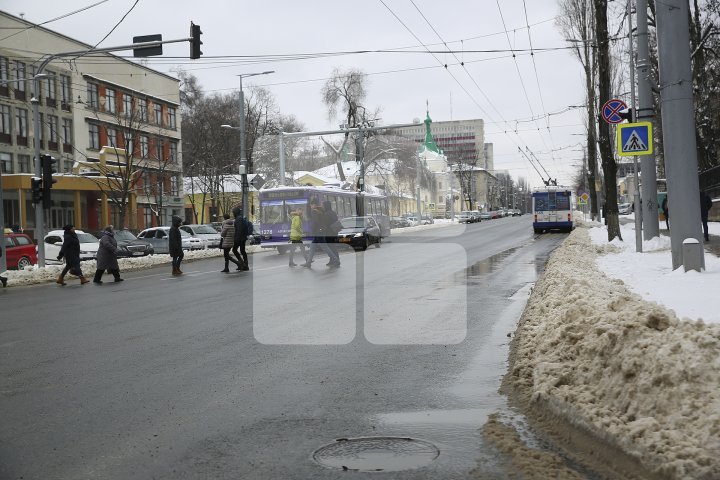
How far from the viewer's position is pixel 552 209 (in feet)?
145

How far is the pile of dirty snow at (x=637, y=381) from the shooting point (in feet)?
12.3

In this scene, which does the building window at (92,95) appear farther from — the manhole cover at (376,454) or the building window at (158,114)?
the manhole cover at (376,454)

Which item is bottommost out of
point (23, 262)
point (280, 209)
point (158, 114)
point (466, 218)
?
point (23, 262)

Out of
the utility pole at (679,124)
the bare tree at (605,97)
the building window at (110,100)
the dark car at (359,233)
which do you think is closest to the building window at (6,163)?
the building window at (110,100)

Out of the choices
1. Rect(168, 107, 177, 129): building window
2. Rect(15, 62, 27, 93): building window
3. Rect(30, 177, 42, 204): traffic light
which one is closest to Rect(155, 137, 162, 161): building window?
Rect(168, 107, 177, 129): building window

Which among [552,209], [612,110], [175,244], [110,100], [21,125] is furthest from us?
[110,100]

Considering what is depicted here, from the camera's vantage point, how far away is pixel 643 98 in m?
18.6

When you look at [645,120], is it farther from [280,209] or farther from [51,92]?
[51,92]

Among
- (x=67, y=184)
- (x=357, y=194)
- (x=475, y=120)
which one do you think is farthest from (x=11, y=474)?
(x=475, y=120)

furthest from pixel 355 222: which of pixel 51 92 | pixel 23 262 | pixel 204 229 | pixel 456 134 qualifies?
pixel 456 134

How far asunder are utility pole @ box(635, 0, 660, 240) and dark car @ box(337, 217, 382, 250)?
40.5 ft

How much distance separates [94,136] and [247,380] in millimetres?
51518

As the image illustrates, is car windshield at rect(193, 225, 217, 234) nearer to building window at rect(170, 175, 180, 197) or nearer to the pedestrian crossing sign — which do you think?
building window at rect(170, 175, 180, 197)

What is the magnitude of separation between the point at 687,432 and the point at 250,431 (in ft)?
9.04
